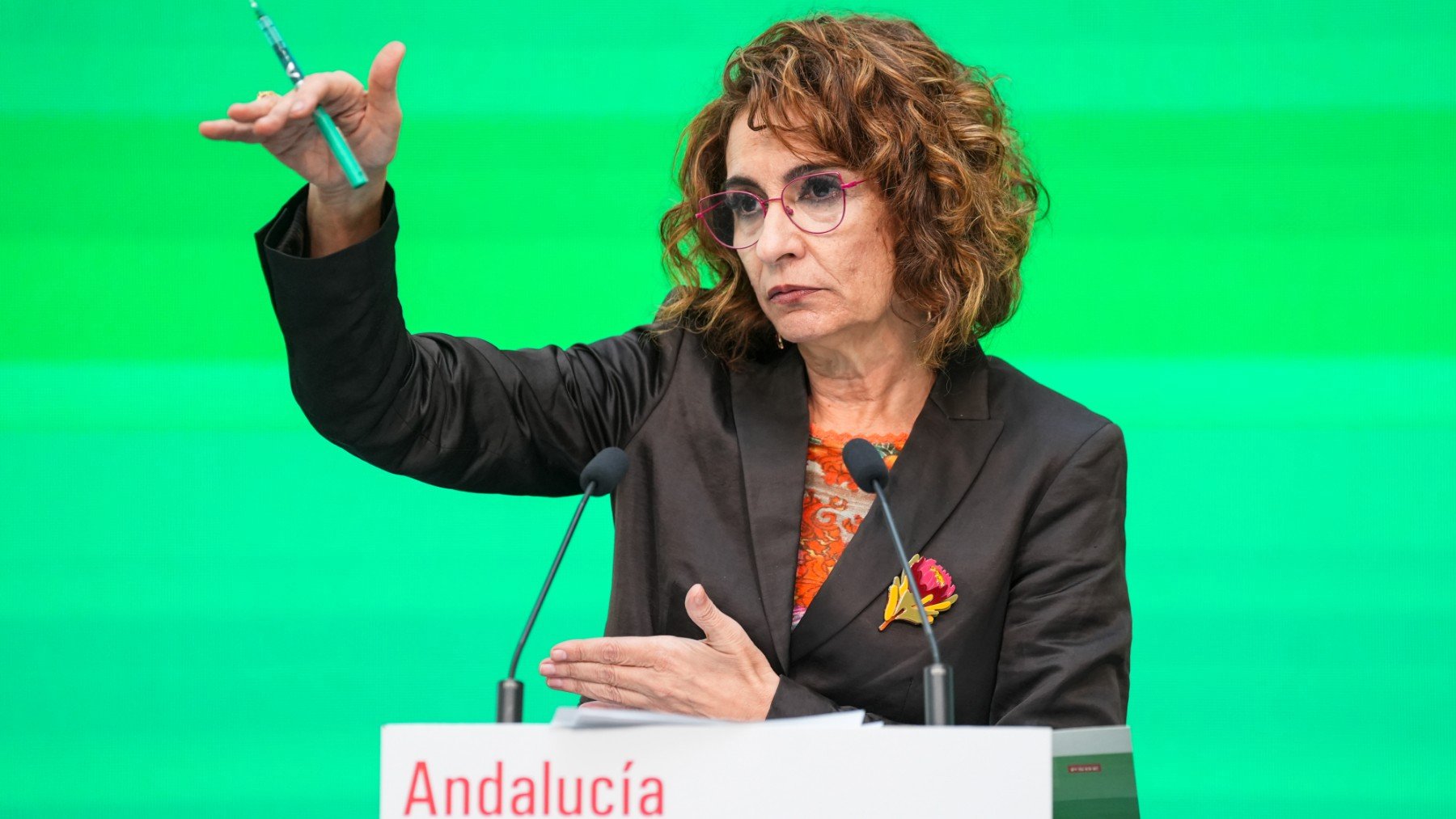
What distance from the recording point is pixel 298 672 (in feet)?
9.35

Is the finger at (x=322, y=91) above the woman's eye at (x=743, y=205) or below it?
below

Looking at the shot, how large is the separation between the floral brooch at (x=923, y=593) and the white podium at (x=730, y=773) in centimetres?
53

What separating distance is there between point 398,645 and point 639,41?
1.23 metres

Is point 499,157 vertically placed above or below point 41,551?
above

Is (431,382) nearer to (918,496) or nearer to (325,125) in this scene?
(325,125)

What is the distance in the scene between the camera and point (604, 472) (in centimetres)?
145

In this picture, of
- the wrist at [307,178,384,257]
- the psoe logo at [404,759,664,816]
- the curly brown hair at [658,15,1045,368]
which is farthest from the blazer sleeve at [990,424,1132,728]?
the wrist at [307,178,384,257]

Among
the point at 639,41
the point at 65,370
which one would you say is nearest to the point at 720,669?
the point at 639,41

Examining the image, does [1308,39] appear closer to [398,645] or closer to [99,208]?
[398,645]

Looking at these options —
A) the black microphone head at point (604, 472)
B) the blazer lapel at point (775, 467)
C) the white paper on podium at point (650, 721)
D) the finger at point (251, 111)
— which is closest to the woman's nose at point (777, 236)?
the blazer lapel at point (775, 467)

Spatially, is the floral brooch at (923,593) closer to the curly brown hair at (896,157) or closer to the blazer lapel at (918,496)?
the blazer lapel at (918,496)

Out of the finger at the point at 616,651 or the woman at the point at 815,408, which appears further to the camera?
the woman at the point at 815,408

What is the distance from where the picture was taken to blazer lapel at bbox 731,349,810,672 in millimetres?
1723

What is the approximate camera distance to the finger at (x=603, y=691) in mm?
1495
